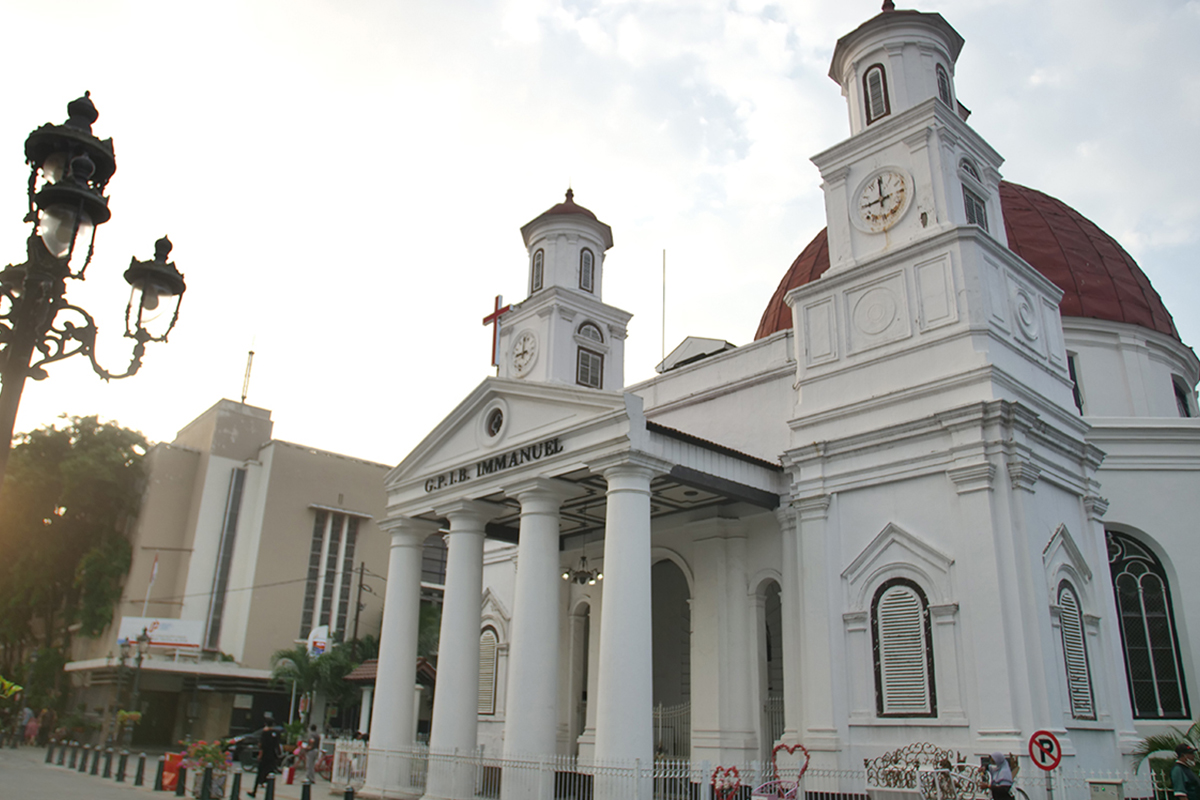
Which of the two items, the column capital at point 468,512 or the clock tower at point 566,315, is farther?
the clock tower at point 566,315

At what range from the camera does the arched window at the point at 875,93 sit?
20719mm

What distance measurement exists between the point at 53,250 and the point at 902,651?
1482cm

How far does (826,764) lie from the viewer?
16.7 m

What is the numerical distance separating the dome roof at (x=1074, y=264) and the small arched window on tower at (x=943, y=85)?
20.7ft

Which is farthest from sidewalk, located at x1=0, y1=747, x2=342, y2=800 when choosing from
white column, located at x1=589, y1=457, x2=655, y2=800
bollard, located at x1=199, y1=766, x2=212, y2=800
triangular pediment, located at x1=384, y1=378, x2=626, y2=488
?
white column, located at x1=589, y1=457, x2=655, y2=800

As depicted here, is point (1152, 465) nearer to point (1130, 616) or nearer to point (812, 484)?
point (1130, 616)

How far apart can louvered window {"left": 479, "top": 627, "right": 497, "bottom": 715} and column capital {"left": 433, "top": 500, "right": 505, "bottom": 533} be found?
707cm

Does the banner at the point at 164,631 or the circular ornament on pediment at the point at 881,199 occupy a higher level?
the circular ornament on pediment at the point at 881,199

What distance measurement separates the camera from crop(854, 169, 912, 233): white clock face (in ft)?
63.8

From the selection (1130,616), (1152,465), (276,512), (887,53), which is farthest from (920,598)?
(276,512)

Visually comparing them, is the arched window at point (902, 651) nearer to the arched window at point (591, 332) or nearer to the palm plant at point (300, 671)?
the arched window at point (591, 332)

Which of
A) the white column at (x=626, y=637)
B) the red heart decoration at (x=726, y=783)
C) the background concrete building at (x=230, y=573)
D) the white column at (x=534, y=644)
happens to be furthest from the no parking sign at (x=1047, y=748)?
the background concrete building at (x=230, y=573)

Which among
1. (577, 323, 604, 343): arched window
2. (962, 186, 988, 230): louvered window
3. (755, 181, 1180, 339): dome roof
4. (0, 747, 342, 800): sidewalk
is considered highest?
(755, 181, 1180, 339): dome roof

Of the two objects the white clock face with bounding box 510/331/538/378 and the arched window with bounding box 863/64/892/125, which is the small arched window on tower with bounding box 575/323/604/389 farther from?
the arched window with bounding box 863/64/892/125
